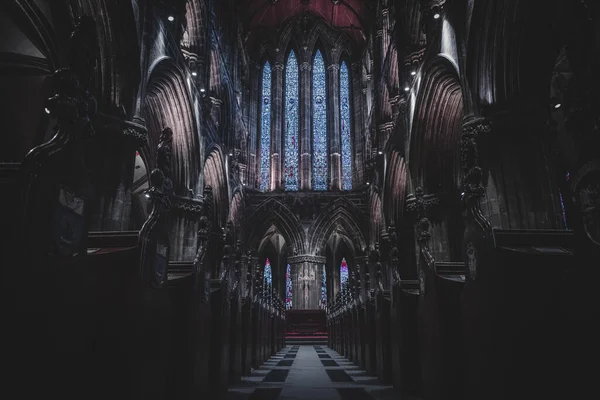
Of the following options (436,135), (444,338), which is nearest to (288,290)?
(436,135)

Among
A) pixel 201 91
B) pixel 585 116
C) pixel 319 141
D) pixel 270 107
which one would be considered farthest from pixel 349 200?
pixel 585 116

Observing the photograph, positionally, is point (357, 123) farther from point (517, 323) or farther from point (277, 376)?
point (517, 323)

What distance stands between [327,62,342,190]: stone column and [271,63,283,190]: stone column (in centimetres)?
277

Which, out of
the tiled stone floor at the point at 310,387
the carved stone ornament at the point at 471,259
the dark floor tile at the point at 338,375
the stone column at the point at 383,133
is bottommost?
the dark floor tile at the point at 338,375

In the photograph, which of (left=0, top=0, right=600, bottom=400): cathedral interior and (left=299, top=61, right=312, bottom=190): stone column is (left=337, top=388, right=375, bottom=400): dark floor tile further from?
(left=299, top=61, right=312, bottom=190): stone column

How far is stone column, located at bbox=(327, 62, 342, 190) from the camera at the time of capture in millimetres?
23609

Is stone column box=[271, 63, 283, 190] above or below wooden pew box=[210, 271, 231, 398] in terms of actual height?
above

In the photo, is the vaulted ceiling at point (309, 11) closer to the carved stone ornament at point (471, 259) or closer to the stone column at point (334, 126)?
the stone column at point (334, 126)

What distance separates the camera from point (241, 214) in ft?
71.8

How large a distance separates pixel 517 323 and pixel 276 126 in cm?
2282

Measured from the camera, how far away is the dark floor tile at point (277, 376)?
640cm

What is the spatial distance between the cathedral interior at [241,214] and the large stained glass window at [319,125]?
3.35 metres

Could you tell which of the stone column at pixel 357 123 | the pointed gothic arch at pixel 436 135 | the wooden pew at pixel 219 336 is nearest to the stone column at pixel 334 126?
the stone column at pixel 357 123

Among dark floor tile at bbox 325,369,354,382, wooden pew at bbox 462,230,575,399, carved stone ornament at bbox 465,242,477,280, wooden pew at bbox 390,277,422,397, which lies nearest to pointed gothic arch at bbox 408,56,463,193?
dark floor tile at bbox 325,369,354,382
